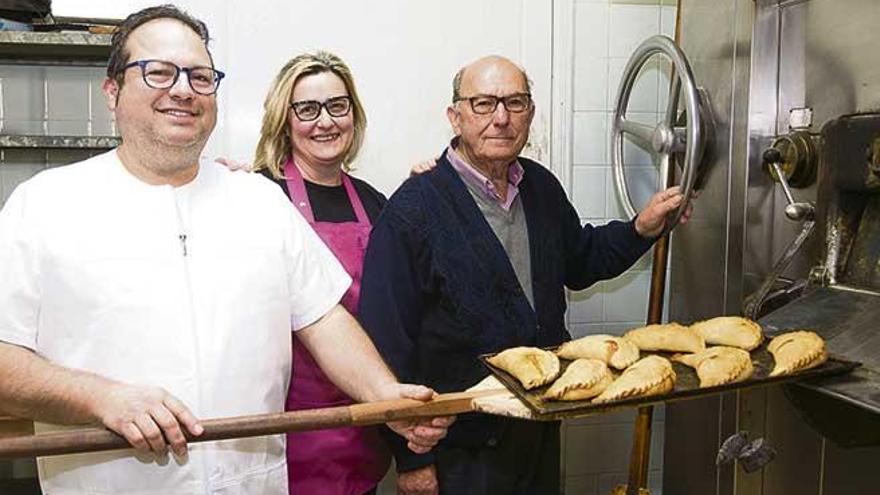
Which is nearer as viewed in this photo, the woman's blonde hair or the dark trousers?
the dark trousers

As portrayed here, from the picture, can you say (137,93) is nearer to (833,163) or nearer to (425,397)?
(425,397)

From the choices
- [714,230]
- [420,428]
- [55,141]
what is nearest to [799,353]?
[420,428]

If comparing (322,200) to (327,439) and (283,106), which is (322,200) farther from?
(327,439)

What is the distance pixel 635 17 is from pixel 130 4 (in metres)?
1.70

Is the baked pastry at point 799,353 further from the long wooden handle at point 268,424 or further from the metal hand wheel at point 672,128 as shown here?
the metal hand wheel at point 672,128

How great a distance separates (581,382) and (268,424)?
57 centimetres

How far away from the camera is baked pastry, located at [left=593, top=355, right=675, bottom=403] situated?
140cm

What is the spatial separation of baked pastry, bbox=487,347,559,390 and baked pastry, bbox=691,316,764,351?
35 centimetres

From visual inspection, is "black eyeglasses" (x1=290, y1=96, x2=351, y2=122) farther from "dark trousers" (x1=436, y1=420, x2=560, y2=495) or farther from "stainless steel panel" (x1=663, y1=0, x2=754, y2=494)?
"stainless steel panel" (x1=663, y1=0, x2=754, y2=494)

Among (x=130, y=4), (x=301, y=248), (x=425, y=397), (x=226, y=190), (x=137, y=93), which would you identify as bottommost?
(x=425, y=397)

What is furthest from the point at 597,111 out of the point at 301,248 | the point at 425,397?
the point at 425,397

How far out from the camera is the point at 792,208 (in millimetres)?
1780

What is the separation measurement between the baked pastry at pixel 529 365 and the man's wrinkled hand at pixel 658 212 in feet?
2.39

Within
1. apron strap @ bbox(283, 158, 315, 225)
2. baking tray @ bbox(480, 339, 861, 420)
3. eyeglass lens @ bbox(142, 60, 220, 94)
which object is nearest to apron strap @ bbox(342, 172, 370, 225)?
apron strap @ bbox(283, 158, 315, 225)
